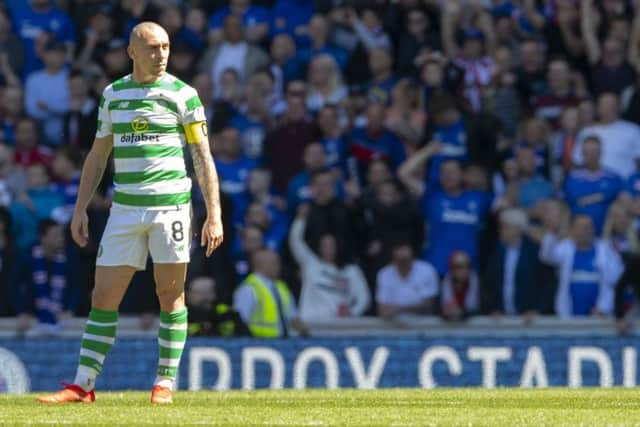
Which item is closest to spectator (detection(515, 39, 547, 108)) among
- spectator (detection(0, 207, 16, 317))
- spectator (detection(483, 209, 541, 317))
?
spectator (detection(483, 209, 541, 317))

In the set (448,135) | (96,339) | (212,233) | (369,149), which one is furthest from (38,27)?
(212,233)

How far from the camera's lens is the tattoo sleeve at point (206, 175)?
9914 mm

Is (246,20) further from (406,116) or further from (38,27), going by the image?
(406,116)

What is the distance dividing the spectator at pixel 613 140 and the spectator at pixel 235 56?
4054 millimetres

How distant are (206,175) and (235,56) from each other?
31.3 ft

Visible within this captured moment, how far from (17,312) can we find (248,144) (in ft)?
10.5

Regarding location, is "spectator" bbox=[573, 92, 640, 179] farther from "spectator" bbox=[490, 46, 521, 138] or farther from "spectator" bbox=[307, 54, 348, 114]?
"spectator" bbox=[307, 54, 348, 114]

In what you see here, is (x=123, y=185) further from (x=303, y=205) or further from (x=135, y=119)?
(x=303, y=205)

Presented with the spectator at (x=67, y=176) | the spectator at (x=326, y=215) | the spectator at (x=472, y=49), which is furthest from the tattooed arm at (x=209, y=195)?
the spectator at (x=472, y=49)

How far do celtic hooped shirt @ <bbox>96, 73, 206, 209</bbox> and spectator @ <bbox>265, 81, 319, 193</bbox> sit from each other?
26.1 ft

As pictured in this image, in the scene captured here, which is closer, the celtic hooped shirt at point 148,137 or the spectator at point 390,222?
the celtic hooped shirt at point 148,137

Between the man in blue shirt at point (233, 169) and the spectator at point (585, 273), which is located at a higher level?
the man in blue shirt at point (233, 169)

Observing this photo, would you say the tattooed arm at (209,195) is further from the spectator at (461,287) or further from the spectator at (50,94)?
the spectator at (50,94)

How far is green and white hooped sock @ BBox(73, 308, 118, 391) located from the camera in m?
10.1
